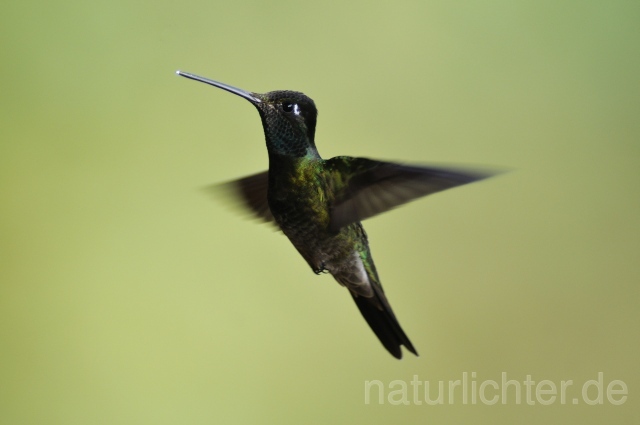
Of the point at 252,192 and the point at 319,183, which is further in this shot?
the point at 252,192

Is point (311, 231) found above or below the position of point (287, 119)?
below

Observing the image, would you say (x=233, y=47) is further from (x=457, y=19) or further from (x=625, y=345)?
(x=625, y=345)

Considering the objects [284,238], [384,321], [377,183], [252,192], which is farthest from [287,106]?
[284,238]

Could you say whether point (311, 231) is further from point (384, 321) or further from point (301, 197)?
point (384, 321)

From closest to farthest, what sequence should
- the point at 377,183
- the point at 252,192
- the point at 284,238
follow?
the point at 377,183 < the point at 252,192 < the point at 284,238

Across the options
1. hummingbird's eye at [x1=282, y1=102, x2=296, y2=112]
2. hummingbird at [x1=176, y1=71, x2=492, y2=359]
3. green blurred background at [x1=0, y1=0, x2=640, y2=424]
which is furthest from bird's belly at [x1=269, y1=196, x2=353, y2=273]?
green blurred background at [x1=0, y1=0, x2=640, y2=424]

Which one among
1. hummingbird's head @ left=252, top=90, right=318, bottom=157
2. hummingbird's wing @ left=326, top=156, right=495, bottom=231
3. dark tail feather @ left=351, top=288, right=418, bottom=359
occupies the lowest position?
dark tail feather @ left=351, top=288, right=418, bottom=359

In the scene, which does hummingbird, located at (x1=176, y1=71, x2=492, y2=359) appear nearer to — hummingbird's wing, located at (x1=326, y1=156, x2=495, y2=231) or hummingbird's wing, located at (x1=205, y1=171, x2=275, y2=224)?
hummingbird's wing, located at (x1=326, y1=156, x2=495, y2=231)
